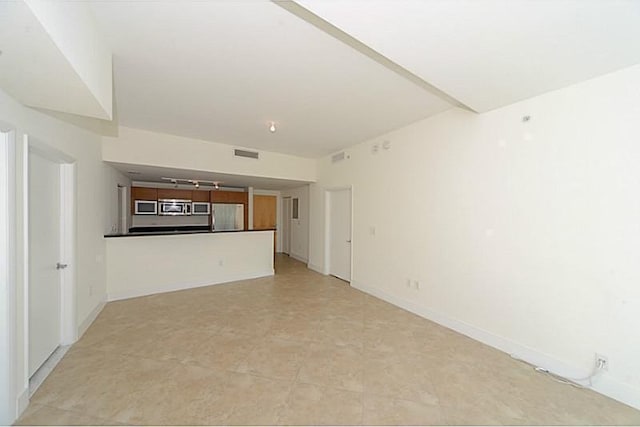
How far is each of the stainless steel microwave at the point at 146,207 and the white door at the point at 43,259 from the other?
13.7 ft

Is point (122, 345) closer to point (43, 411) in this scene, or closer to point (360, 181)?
point (43, 411)

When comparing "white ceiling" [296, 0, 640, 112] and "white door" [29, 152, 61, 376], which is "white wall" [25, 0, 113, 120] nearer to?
"white door" [29, 152, 61, 376]

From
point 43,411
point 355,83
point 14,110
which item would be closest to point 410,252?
point 355,83

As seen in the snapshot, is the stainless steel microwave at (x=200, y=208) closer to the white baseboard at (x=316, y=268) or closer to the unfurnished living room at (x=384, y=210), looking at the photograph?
the unfurnished living room at (x=384, y=210)

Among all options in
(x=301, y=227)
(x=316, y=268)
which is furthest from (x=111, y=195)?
(x=301, y=227)

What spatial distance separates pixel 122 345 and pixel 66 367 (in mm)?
452

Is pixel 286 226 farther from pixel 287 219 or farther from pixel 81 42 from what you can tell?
pixel 81 42

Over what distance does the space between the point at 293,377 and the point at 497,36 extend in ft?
9.56

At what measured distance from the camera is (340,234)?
579 centimetres

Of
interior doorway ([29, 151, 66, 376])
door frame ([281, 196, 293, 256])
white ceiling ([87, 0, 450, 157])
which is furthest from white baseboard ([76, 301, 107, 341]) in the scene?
door frame ([281, 196, 293, 256])

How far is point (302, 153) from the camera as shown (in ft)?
19.1

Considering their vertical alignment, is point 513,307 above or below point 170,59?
below

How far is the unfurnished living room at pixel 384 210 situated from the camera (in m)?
1.75

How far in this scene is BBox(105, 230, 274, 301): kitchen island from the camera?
14.3 feet
